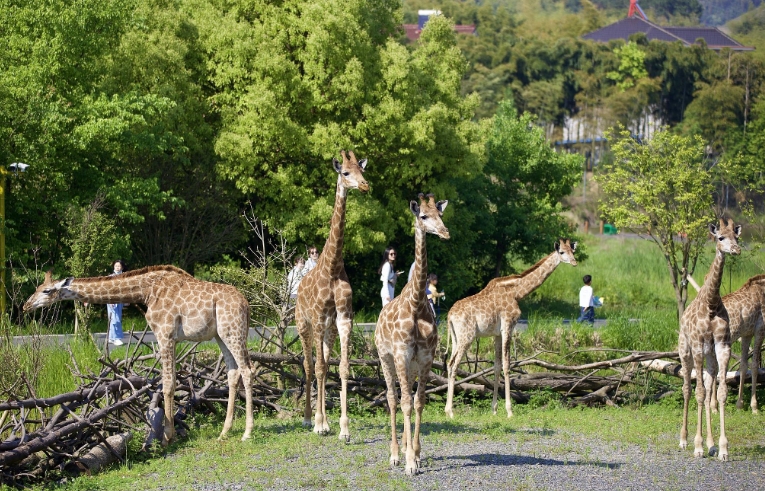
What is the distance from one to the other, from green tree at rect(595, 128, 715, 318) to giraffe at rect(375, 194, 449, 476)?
16111 millimetres

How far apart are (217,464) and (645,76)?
78.8 meters

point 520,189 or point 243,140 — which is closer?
point 243,140

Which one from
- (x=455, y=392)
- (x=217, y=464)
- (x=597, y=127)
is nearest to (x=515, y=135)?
(x=455, y=392)

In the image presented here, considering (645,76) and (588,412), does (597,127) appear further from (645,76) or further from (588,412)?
(588,412)

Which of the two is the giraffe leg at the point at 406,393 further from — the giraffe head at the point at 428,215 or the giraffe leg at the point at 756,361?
the giraffe leg at the point at 756,361

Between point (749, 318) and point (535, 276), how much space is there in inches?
140

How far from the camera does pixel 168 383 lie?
1382cm

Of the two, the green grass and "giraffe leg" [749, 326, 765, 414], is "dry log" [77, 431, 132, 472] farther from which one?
"giraffe leg" [749, 326, 765, 414]

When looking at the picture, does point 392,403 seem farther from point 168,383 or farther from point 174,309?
point 174,309

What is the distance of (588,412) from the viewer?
1711 centimetres

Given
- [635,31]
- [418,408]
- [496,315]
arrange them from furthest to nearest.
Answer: [635,31]
[496,315]
[418,408]

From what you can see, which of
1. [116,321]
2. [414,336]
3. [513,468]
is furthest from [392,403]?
[116,321]

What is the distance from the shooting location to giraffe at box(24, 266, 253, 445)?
45.5 ft

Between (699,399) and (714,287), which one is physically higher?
(714,287)
